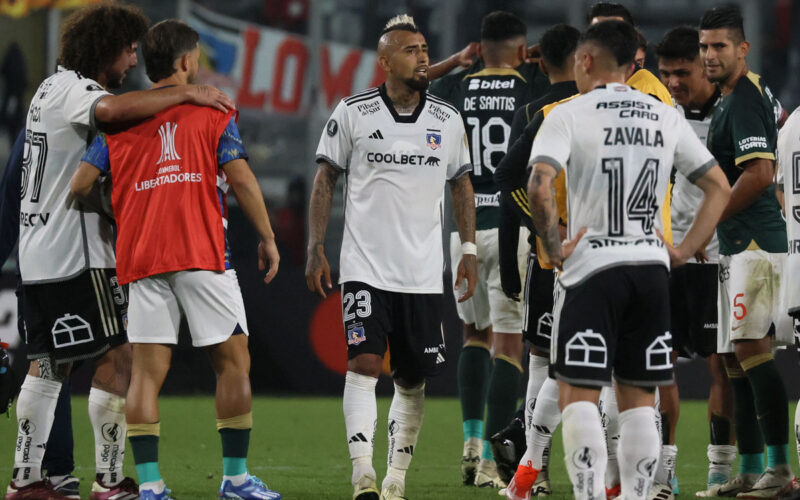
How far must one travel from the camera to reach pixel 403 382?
6160mm

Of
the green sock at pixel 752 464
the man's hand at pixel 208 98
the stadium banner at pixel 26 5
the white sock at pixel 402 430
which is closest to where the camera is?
the man's hand at pixel 208 98

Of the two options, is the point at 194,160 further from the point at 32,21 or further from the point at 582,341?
the point at 32,21

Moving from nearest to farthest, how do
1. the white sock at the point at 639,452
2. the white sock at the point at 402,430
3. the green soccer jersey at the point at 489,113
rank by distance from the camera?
the white sock at the point at 639,452 < the white sock at the point at 402,430 < the green soccer jersey at the point at 489,113

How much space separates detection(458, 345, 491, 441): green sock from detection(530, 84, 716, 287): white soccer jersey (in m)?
2.52

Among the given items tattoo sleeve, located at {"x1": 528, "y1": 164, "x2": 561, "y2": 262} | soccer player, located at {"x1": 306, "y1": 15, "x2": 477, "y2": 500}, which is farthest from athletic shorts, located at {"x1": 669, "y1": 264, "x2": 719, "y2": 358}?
tattoo sleeve, located at {"x1": 528, "y1": 164, "x2": 561, "y2": 262}

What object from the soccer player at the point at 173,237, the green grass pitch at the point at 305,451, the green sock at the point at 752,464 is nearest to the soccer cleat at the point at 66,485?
the green grass pitch at the point at 305,451

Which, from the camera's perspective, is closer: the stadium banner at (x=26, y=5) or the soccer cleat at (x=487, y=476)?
the soccer cleat at (x=487, y=476)

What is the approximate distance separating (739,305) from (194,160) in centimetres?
298

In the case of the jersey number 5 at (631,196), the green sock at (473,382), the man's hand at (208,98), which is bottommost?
the green sock at (473,382)

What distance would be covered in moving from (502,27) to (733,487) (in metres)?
3.08

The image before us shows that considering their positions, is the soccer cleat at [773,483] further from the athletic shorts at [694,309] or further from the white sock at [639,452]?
the white sock at [639,452]

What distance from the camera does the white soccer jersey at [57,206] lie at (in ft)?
19.1

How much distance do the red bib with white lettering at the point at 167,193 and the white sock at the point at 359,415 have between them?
899 mm

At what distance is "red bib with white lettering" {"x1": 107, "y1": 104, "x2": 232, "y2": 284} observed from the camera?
5.43 m
